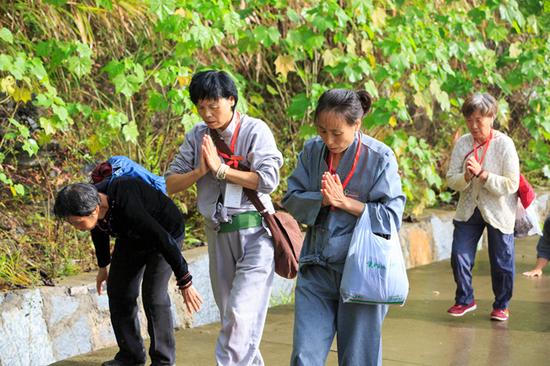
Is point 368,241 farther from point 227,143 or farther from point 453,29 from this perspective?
point 453,29

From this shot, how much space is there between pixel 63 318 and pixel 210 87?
1.76 meters

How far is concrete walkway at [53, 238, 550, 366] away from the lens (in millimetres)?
5480

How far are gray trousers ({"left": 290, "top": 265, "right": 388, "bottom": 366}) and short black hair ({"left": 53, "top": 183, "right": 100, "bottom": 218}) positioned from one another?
3.68 ft

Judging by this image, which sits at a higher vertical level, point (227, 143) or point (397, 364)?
point (227, 143)

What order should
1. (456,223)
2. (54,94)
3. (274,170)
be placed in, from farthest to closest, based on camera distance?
1. (456,223)
2. (54,94)
3. (274,170)

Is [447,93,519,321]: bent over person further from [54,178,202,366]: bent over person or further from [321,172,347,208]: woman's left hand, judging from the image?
[321,172,347,208]: woman's left hand

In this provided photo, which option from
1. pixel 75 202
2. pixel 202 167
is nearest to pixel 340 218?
pixel 202 167

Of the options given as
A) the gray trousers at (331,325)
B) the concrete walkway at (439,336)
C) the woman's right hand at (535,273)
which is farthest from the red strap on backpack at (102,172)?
the woman's right hand at (535,273)

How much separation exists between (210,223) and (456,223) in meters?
2.39

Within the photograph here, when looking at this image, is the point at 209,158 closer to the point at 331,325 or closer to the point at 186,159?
the point at 186,159

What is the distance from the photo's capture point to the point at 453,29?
828 centimetres

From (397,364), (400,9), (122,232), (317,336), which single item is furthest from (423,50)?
(317,336)

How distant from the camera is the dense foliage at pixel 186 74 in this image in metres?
5.99

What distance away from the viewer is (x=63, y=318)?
212 inches
